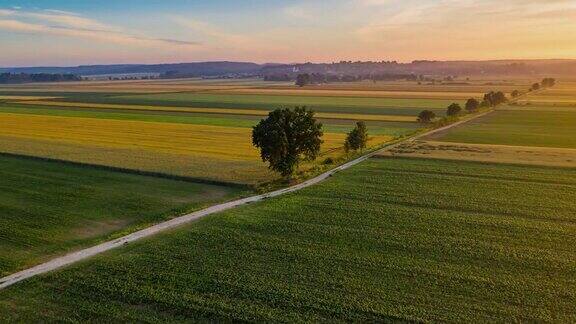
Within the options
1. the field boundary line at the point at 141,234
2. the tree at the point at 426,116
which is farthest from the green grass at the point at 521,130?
the field boundary line at the point at 141,234

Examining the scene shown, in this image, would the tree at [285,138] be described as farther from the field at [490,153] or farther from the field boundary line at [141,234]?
the field at [490,153]

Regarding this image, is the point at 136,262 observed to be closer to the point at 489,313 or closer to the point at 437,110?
the point at 489,313

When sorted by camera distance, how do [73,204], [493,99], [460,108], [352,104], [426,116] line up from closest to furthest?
[73,204] → [426,116] → [460,108] → [493,99] → [352,104]

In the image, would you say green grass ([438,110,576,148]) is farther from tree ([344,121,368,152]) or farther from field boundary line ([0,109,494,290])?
field boundary line ([0,109,494,290])

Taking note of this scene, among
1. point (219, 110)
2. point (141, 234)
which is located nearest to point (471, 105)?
point (219, 110)

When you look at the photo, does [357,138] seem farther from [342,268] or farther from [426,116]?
[426,116]
